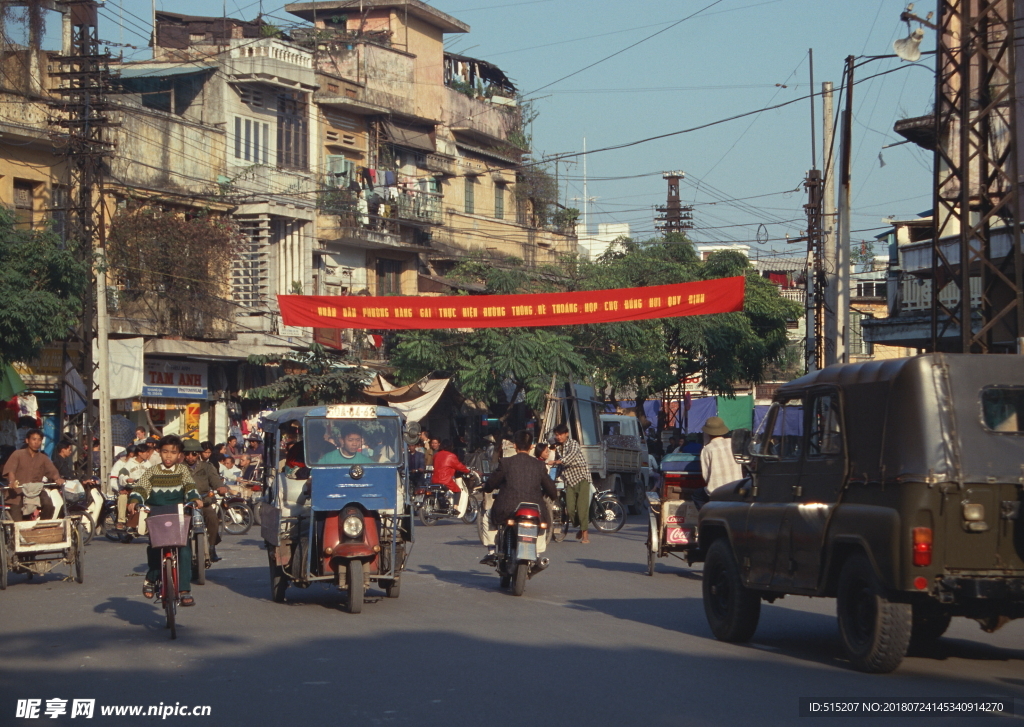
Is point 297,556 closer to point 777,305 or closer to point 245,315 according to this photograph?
point 245,315

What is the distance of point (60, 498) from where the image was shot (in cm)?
1548

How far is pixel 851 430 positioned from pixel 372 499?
5107 mm

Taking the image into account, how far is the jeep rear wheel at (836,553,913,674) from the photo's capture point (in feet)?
25.2

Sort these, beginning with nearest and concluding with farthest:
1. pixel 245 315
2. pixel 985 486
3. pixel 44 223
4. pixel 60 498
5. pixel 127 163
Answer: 1. pixel 985 486
2. pixel 60 498
3. pixel 44 223
4. pixel 127 163
5. pixel 245 315

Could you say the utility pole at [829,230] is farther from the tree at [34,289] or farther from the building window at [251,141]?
the building window at [251,141]

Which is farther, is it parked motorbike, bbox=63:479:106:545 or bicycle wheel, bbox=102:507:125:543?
bicycle wheel, bbox=102:507:125:543

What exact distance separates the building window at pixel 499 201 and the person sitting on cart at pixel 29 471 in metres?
39.2

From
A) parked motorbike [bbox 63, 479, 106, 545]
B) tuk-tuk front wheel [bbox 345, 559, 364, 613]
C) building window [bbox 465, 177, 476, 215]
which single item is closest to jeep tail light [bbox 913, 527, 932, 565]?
tuk-tuk front wheel [bbox 345, 559, 364, 613]

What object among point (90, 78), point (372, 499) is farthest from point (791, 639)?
point (90, 78)

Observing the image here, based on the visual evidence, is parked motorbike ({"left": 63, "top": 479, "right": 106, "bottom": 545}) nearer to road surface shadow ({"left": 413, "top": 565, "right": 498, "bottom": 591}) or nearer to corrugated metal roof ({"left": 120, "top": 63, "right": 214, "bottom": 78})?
road surface shadow ({"left": 413, "top": 565, "right": 498, "bottom": 591})

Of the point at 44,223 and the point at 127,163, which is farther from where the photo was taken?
the point at 127,163

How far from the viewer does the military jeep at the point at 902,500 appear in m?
7.49

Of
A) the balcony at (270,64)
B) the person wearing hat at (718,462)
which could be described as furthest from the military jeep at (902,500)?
the balcony at (270,64)

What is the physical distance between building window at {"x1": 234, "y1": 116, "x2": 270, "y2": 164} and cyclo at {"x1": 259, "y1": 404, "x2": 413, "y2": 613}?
27.4 meters
